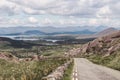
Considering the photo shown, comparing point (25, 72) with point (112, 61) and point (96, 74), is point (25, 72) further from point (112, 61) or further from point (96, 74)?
point (112, 61)

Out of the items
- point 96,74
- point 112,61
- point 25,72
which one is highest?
point 25,72

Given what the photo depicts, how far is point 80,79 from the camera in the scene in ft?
106

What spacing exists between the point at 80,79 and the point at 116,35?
9608 cm

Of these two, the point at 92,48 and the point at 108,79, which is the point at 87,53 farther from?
the point at 108,79

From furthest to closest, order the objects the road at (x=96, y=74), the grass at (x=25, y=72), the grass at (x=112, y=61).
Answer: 1. the grass at (x=112, y=61)
2. the road at (x=96, y=74)
3. the grass at (x=25, y=72)

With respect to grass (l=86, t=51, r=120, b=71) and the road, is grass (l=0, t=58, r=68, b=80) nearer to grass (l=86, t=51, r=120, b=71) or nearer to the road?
the road

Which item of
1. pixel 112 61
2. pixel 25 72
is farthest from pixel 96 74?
pixel 112 61

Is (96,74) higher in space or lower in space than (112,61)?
higher

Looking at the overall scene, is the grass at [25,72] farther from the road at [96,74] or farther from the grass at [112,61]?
the grass at [112,61]

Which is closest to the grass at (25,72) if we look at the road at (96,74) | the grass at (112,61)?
the road at (96,74)

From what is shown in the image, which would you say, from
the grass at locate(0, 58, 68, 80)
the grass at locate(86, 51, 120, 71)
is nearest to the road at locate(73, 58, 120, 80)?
the grass at locate(0, 58, 68, 80)

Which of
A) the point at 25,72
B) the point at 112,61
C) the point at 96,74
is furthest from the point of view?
the point at 112,61

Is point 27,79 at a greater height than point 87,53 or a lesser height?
greater

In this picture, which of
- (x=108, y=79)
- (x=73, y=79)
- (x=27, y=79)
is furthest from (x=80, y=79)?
(x=27, y=79)
